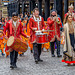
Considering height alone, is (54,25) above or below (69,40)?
above

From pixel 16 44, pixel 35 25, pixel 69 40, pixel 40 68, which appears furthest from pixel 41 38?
pixel 16 44

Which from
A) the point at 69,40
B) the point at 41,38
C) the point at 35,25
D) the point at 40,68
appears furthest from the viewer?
the point at 35,25

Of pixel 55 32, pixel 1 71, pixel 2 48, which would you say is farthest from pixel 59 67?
pixel 2 48

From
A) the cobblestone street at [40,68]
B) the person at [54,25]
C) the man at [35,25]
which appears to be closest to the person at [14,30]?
the cobblestone street at [40,68]

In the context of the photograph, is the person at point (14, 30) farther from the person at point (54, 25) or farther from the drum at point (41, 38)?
the person at point (54, 25)

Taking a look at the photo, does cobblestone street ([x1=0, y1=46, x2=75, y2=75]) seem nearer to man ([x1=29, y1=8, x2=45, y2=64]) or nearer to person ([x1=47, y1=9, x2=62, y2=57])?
man ([x1=29, y1=8, x2=45, y2=64])

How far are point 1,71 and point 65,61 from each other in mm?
2057

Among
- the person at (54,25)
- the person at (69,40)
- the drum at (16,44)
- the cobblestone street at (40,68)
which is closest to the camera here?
the cobblestone street at (40,68)

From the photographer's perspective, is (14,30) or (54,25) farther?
(54,25)

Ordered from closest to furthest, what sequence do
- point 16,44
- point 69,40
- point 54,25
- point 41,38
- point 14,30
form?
point 16,44 → point 14,30 → point 69,40 → point 41,38 → point 54,25

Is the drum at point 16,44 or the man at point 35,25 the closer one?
the drum at point 16,44

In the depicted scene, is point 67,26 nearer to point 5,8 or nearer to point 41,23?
point 41,23

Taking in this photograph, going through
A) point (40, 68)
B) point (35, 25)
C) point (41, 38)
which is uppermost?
point (35, 25)

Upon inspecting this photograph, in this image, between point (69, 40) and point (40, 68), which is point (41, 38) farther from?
point (40, 68)
